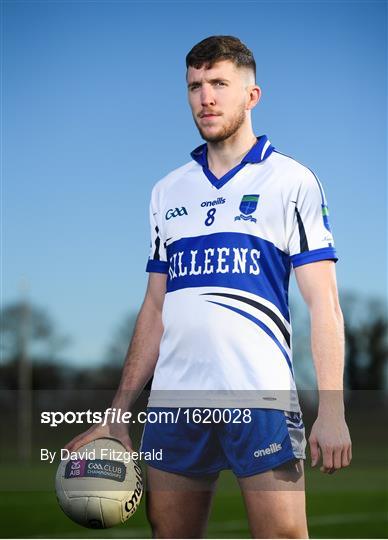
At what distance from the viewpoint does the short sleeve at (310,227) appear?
4.84m

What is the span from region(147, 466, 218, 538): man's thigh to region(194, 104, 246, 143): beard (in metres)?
1.87

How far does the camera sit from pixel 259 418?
15.7ft

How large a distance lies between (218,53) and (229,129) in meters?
0.43

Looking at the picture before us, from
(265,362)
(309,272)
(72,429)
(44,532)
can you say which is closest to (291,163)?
(309,272)

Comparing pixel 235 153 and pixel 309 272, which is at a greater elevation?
pixel 235 153

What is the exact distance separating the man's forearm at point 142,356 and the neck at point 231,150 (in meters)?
0.93

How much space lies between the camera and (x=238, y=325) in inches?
194

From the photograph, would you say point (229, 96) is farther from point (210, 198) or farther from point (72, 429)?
point (72, 429)

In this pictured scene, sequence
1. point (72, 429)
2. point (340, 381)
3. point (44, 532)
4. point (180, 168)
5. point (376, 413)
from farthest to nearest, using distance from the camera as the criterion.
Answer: point (376, 413), point (44, 532), point (72, 429), point (180, 168), point (340, 381)

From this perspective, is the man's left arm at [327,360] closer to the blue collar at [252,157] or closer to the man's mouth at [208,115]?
the blue collar at [252,157]

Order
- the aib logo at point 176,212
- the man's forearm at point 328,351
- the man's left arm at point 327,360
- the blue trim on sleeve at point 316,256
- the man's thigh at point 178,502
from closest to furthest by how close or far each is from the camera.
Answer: the man's left arm at point 327,360 → the man's forearm at point 328,351 → the blue trim on sleeve at point 316,256 → the man's thigh at point 178,502 → the aib logo at point 176,212

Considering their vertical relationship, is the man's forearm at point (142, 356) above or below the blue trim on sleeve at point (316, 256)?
below

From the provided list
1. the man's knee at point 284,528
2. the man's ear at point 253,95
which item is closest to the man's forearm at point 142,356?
the man's knee at point 284,528

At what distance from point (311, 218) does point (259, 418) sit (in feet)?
3.62
